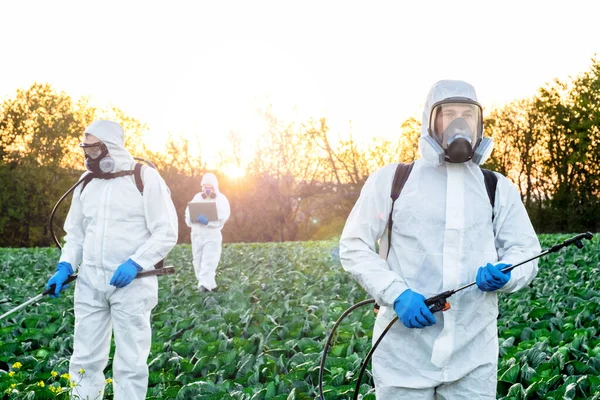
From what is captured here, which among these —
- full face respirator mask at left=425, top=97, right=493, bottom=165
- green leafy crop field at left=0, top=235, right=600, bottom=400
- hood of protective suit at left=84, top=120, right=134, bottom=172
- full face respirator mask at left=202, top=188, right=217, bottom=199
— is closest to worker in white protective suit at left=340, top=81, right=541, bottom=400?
full face respirator mask at left=425, top=97, right=493, bottom=165

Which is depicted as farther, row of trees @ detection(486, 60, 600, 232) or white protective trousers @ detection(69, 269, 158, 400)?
row of trees @ detection(486, 60, 600, 232)

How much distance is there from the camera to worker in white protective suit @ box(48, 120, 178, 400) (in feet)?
14.9

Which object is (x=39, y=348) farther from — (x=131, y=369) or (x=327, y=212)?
(x=327, y=212)

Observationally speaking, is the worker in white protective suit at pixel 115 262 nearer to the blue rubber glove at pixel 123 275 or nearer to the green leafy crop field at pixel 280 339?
the blue rubber glove at pixel 123 275

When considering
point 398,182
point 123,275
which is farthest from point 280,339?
point 398,182

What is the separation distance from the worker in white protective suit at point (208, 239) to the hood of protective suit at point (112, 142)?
6899mm

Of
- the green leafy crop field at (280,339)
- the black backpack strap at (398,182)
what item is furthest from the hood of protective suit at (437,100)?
the green leafy crop field at (280,339)

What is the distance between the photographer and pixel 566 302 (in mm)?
8859

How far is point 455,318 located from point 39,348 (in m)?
6.00

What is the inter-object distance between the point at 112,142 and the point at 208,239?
717 cm

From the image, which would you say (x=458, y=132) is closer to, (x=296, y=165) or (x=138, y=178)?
(x=138, y=178)

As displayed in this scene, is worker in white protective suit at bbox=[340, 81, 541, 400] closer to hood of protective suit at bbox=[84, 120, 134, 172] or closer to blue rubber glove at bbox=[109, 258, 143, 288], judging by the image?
blue rubber glove at bbox=[109, 258, 143, 288]

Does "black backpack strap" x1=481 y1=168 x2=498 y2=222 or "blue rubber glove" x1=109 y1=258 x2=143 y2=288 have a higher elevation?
"black backpack strap" x1=481 y1=168 x2=498 y2=222

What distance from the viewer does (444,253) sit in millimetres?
2902
